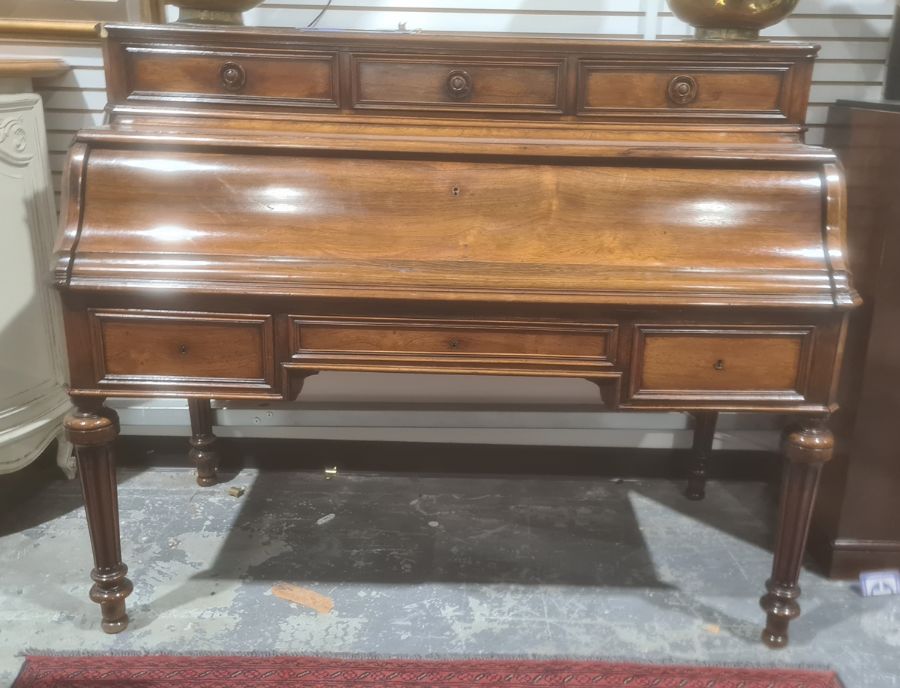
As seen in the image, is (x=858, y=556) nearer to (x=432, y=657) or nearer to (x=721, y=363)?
(x=721, y=363)

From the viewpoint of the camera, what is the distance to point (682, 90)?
1940 millimetres

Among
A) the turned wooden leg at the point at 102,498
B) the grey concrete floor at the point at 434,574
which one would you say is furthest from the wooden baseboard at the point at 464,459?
the turned wooden leg at the point at 102,498

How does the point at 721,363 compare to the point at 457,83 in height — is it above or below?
Result: below

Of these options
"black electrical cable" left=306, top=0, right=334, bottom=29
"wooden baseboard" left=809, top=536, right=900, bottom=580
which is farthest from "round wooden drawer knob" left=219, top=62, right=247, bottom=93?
"wooden baseboard" left=809, top=536, right=900, bottom=580

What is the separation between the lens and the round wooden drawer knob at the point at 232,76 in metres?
1.94

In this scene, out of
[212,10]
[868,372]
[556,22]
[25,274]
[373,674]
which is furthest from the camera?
[556,22]

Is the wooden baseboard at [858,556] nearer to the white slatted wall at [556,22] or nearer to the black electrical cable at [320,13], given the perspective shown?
the white slatted wall at [556,22]

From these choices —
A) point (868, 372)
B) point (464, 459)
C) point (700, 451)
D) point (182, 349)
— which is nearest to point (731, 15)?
point (868, 372)

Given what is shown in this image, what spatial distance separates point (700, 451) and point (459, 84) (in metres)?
1.55

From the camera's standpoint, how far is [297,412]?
2.90 metres

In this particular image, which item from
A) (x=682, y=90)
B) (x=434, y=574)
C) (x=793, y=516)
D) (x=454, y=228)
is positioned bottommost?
(x=434, y=574)

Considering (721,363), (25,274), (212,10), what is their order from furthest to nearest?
(25,274) < (212,10) < (721,363)

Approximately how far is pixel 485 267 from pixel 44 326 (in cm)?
160

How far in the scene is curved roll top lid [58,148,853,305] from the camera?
175cm
